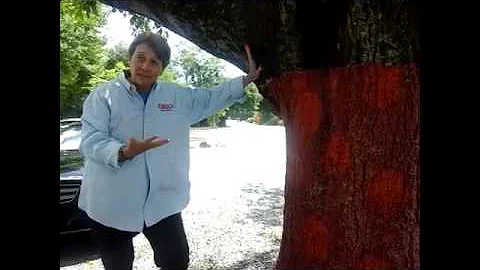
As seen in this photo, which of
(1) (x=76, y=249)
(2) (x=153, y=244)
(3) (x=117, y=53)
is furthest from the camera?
(3) (x=117, y=53)

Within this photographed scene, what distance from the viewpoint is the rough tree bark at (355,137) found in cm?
163

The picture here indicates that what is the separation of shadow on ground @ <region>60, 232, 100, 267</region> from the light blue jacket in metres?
2.70

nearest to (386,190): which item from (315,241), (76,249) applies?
→ (315,241)

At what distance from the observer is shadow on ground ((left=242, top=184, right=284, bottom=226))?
7.13m

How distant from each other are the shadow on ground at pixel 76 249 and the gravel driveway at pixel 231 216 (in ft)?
0.20

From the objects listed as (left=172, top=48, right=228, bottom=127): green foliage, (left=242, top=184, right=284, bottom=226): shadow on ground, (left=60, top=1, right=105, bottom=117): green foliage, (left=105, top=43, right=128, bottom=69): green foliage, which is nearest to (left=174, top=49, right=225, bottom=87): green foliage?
(left=172, top=48, right=228, bottom=127): green foliage

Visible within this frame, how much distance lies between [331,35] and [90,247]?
426 centimetres

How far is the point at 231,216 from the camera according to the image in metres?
7.30

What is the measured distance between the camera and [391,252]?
1.63m

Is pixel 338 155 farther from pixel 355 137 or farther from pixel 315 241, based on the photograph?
pixel 315 241

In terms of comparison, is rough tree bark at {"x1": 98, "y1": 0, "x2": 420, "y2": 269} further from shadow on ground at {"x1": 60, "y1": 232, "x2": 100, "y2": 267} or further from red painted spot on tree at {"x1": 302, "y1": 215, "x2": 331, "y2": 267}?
shadow on ground at {"x1": 60, "y1": 232, "x2": 100, "y2": 267}

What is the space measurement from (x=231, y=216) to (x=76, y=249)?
284 cm
